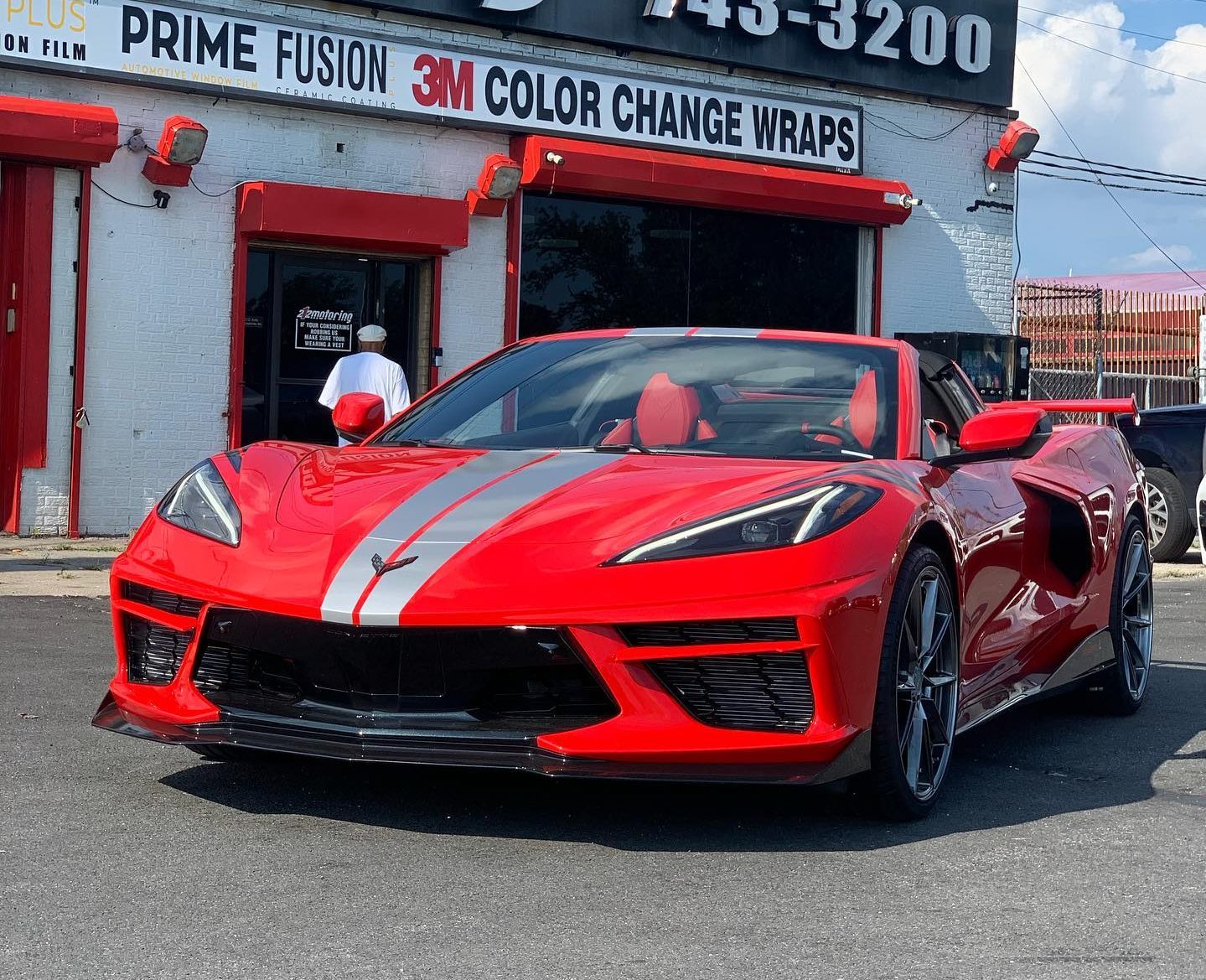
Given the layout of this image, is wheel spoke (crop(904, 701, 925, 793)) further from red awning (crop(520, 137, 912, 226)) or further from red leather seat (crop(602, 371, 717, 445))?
red awning (crop(520, 137, 912, 226))

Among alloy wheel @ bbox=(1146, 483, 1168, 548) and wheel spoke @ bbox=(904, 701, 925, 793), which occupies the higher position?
alloy wheel @ bbox=(1146, 483, 1168, 548)

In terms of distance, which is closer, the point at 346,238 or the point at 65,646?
the point at 65,646

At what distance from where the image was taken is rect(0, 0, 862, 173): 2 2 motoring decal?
13.2 metres

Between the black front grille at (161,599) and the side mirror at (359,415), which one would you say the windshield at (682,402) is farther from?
the black front grille at (161,599)

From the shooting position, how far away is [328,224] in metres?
14.1

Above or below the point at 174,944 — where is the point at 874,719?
above

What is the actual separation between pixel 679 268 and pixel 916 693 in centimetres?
1220

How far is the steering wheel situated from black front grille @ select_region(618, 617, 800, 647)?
1168 mm

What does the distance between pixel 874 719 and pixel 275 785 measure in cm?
164

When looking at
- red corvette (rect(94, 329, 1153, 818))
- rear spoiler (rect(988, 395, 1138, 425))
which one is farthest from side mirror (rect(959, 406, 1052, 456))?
rear spoiler (rect(988, 395, 1138, 425))

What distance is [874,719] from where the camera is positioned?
424 cm

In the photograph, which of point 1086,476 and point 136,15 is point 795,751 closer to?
point 1086,476

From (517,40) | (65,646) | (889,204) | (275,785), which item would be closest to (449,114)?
(517,40)

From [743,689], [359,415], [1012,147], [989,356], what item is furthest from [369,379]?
[1012,147]
